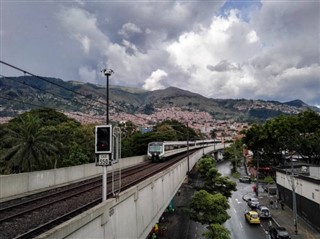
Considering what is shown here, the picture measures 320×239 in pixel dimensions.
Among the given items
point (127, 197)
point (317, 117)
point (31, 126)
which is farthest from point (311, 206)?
point (31, 126)

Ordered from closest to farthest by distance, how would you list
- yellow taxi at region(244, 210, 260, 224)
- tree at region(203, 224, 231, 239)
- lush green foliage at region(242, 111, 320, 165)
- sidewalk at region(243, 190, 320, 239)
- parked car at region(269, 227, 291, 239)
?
tree at region(203, 224, 231, 239) → parked car at region(269, 227, 291, 239) → sidewalk at region(243, 190, 320, 239) → yellow taxi at region(244, 210, 260, 224) → lush green foliage at region(242, 111, 320, 165)

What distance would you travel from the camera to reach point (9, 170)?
1351 inches

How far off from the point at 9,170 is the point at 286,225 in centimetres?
3043

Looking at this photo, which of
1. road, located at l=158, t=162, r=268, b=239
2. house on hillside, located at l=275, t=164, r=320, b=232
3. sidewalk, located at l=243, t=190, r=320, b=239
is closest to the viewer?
sidewalk, located at l=243, t=190, r=320, b=239

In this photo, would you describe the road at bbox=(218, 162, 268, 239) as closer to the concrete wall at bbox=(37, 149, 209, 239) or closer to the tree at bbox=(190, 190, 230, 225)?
the tree at bbox=(190, 190, 230, 225)

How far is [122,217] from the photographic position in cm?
1288

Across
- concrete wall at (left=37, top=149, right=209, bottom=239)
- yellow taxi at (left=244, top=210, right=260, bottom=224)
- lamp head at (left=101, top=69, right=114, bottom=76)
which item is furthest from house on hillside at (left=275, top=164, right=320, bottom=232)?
lamp head at (left=101, top=69, right=114, bottom=76)

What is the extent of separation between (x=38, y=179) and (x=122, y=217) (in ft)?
28.2

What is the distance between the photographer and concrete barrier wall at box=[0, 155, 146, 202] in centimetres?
1622

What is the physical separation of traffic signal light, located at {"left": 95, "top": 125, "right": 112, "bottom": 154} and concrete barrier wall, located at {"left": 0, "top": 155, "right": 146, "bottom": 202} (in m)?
2.47

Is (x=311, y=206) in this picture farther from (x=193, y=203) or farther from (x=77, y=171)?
(x=77, y=171)

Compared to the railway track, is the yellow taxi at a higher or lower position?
lower

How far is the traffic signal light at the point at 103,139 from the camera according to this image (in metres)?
11.9

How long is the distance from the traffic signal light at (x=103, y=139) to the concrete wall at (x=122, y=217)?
185cm
